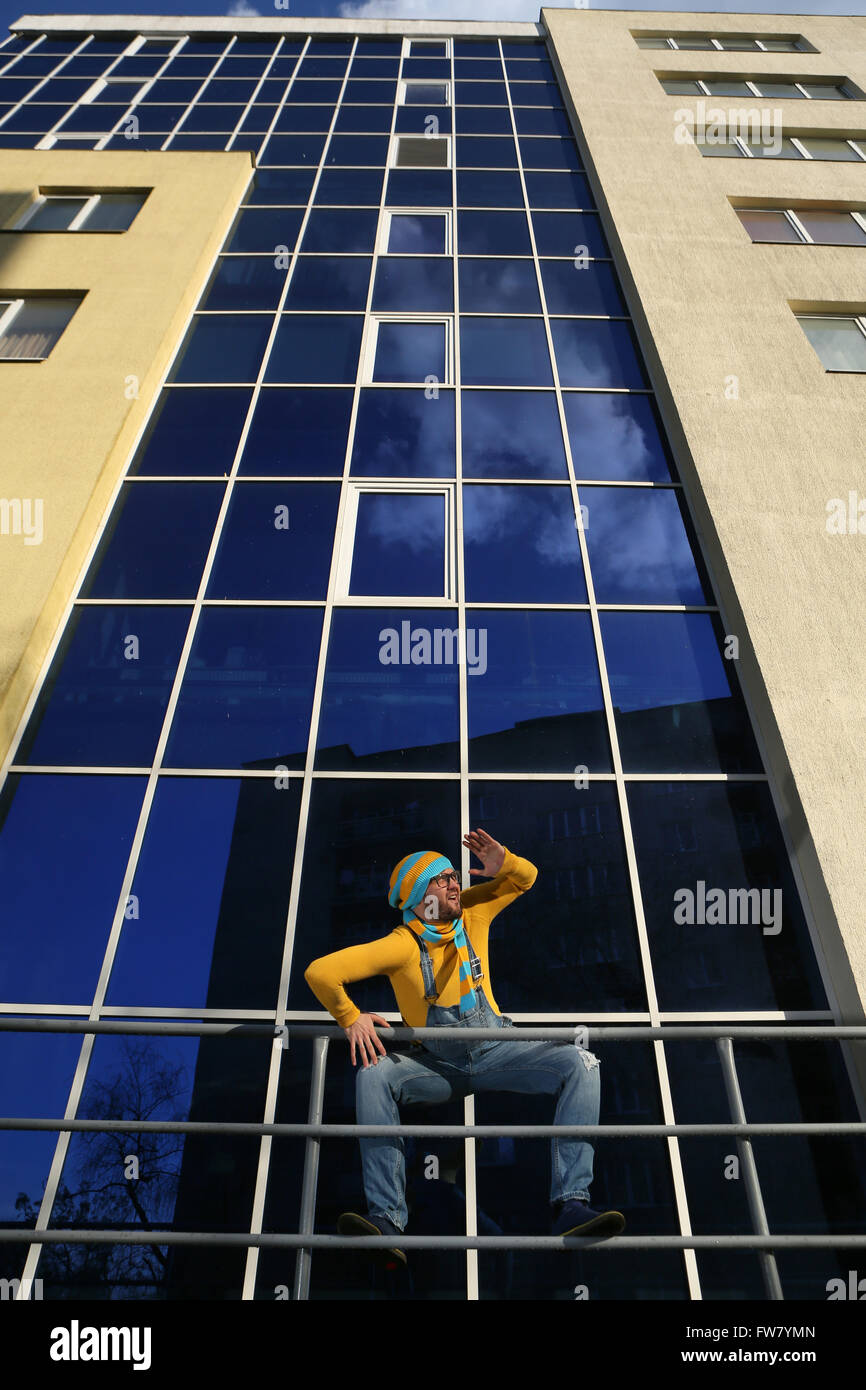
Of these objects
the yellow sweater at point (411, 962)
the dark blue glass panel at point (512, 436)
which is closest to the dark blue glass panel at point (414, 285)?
the dark blue glass panel at point (512, 436)

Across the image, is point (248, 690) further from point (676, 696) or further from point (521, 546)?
point (676, 696)

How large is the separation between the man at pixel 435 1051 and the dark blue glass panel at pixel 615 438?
200 inches

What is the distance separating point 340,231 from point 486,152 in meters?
3.78

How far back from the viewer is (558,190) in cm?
1252

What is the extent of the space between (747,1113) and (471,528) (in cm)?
524

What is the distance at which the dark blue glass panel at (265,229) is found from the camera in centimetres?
1142

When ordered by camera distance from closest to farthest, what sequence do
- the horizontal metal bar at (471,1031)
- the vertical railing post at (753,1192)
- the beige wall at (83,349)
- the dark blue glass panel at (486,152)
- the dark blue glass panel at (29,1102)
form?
the vertical railing post at (753,1192), the horizontal metal bar at (471,1031), the dark blue glass panel at (29,1102), the beige wall at (83,349), the dark blue glass panel at (486,152)

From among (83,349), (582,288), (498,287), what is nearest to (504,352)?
(498,287)

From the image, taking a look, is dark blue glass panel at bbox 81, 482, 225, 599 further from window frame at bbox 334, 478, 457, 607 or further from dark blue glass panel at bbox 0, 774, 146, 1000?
dark blue glass panel at bbox 0, 774, 146, 1000

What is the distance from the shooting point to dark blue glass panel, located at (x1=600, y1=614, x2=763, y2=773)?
6387 millimetres

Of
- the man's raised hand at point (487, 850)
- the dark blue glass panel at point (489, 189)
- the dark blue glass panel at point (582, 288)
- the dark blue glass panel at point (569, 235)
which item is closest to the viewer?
the man's raised hand at point (487, 850)

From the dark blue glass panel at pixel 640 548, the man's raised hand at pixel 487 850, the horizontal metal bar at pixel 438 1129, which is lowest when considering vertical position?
the horizontal metal bar at pixel 438 1129

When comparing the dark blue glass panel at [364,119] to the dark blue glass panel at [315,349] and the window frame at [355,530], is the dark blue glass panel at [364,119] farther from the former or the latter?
the window frame at [355,530]

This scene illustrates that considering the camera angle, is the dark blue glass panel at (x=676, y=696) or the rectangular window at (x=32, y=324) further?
the rectangular window at (x=32, y=324)
